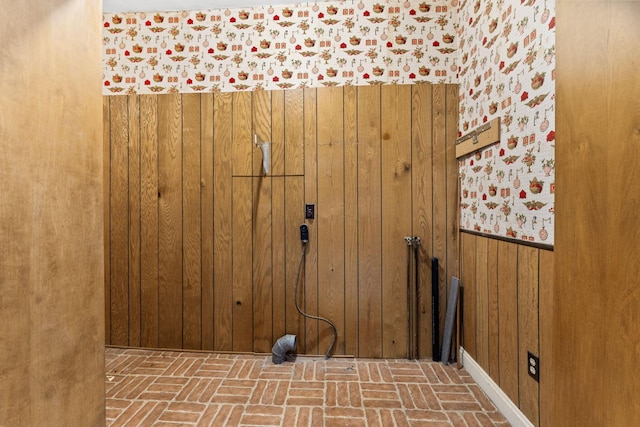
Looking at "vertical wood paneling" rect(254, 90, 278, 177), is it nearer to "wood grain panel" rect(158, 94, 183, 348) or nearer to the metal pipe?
"wood grain panel" rect(158, 94, 183, 348)

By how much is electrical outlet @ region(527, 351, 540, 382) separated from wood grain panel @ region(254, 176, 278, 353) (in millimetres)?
1841

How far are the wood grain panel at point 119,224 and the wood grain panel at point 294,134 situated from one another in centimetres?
147

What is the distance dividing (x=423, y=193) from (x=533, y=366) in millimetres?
1393

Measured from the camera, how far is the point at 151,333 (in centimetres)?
277

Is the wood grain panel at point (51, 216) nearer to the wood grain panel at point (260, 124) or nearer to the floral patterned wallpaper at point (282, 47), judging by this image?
the wood grain panel at point (260, 124)

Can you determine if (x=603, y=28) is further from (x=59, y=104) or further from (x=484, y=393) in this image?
(x=484, y=393)

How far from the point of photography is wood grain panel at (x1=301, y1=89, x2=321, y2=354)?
8.68 feet

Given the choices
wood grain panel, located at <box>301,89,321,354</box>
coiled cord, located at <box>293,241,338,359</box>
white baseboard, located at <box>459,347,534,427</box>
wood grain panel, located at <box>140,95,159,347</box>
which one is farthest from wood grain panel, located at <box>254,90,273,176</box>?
white baseboard, located at <box>459,347,534,427</box>

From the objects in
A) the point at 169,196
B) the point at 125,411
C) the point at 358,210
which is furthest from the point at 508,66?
the point at 125,411

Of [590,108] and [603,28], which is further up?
[603,28]

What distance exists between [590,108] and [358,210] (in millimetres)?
1798

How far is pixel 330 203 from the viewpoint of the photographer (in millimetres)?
2648

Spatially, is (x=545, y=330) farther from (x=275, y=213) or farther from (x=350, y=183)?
(x=275, y=213)

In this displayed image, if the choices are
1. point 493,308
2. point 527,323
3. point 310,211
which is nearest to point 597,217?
point 527,323
